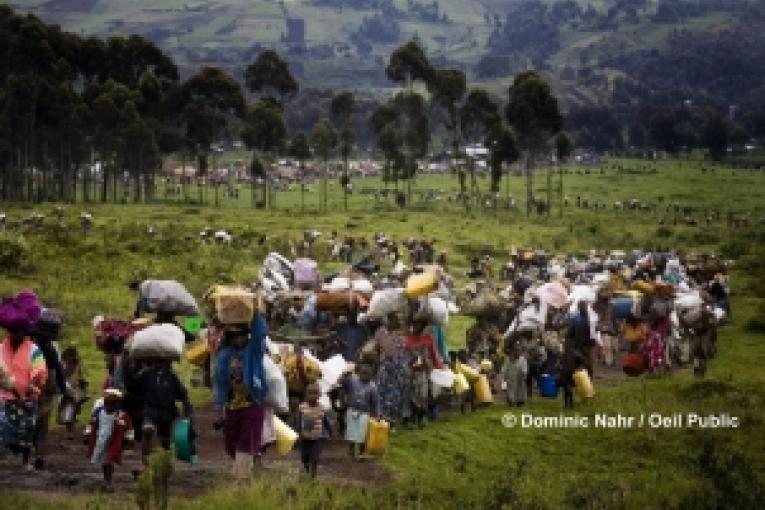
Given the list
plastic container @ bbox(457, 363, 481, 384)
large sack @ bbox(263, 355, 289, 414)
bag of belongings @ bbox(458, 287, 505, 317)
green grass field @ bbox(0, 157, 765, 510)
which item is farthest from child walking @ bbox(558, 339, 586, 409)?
large sack @ bbox(263, 355, 289, 414)

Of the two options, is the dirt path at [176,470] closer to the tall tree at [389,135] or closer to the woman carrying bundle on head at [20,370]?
the woman carrying bundle on head at [20,370]

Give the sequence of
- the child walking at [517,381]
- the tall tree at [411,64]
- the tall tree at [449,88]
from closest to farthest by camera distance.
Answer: the child walking at [517,381]
the tall tree at [449,88]
the tall tree at [411,64]

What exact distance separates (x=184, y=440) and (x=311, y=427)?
5.09 feet

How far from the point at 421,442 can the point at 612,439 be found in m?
2.61

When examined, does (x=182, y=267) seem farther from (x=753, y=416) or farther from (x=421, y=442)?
(x=753, y=416)

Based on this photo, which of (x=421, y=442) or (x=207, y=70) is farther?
(x=207, y=70)

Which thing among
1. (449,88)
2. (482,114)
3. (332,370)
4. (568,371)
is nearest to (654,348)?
(568,371)

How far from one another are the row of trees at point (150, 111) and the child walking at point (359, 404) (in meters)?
47.6

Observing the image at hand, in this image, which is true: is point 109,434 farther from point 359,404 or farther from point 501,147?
point 501,147

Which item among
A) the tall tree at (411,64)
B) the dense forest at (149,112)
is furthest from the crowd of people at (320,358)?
the tall tree at (411,64)

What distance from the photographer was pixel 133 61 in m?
65.6

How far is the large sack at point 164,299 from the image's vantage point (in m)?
11.4

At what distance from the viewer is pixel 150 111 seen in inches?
2586

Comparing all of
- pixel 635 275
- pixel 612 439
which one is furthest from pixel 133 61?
pixel 612 439
